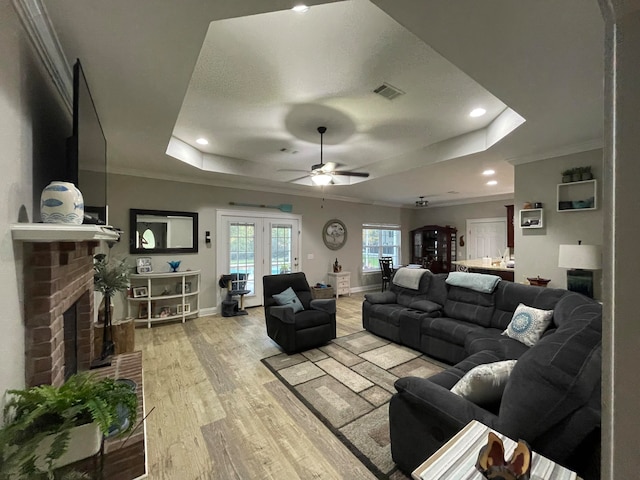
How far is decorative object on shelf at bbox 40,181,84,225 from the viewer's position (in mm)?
1266

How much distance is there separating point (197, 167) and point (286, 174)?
1595mm

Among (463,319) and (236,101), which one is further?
(463,319)

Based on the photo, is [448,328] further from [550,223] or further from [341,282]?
[341,282]

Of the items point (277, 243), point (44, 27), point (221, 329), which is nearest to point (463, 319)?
point (221, 329)

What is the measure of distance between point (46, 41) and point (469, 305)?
4.31 m

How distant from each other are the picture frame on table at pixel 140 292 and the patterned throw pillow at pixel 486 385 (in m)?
4.64

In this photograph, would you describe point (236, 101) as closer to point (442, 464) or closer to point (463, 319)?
point (442, 464)

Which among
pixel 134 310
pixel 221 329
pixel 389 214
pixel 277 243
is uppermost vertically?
pixel 389 214

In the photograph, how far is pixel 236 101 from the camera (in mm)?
2709

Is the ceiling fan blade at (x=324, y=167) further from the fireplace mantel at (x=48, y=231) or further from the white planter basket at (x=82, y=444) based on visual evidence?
the white planter basket at (x=82, y=444)

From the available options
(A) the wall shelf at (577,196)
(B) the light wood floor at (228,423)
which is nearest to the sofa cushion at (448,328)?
(B) the light wood floor at (228,423)

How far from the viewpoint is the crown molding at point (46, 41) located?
1.29 m
